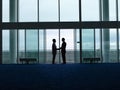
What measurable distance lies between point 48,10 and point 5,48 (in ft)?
15.0

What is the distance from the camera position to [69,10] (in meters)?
29.0

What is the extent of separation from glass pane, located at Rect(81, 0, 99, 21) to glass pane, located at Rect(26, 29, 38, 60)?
414 centimetres

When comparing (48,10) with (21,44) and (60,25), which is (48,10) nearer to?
(60,25)

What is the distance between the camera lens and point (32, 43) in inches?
1139

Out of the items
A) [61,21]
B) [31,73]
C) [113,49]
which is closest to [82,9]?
[61,21]

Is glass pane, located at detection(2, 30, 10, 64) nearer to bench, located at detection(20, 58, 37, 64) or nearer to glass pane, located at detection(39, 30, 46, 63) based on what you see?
bench, located at detection(20, 58, 37, 64)

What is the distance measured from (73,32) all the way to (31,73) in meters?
11.2

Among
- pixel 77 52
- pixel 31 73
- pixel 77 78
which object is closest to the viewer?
pixel 77 78

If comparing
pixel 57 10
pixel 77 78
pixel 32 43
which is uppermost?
pixel 57 10

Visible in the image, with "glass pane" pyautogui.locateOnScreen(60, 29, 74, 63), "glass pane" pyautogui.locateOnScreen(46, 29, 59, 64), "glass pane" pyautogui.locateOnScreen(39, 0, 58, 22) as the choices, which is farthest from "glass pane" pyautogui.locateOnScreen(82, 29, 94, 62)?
"glass pane" pyautogui.locateOnScreen(39, 0, 58, 22)

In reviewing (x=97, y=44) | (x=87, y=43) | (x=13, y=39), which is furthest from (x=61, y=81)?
(x=13, y=39)

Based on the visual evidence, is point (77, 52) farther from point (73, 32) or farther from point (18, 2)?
point (18, 2)

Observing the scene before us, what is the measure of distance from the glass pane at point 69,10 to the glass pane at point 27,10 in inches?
85.1

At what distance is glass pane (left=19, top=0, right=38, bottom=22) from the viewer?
28812 millimetres
